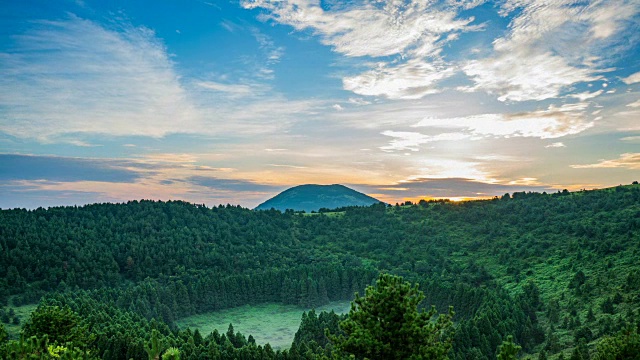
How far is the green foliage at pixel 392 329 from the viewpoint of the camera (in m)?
22.2

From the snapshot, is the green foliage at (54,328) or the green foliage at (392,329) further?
the green foliage at (54,328)

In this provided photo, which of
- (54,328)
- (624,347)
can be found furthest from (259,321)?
(624,347)

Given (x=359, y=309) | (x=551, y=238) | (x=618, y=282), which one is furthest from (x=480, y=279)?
(x=359, y=309)

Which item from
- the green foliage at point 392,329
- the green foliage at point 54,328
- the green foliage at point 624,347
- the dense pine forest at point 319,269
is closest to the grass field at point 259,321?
the dense pine forest at point 319,269

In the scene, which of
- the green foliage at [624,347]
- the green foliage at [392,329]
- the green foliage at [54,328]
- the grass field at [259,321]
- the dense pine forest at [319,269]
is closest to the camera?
the green foliage at [392,329]

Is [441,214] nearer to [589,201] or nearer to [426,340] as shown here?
[589,201]

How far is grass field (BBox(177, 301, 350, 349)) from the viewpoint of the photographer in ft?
342

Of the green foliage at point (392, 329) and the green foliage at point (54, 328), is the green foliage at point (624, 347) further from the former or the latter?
the green foliage at point (54, 328)

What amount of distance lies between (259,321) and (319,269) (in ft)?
95.0

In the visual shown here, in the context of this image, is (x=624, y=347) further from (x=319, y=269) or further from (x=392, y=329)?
(x=319, y=269)

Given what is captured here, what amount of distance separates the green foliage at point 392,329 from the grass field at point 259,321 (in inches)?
3033

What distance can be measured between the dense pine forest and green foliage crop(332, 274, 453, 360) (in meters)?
1.70

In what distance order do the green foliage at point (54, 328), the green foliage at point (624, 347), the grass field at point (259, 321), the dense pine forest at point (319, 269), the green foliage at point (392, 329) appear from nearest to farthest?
the green foliage at point (392, 329) < the green foliage at point (624, 347) < the green foliage at point (54, 328) < the dense pine forest at point (319, 269) < the grass field at point (259, 321)

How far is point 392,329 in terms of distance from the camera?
23.1m
